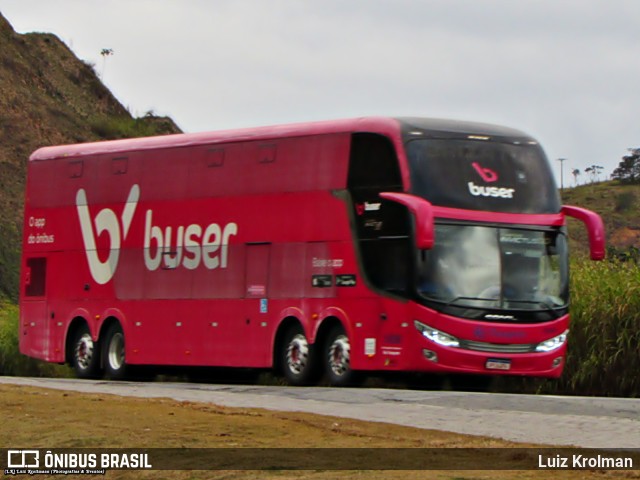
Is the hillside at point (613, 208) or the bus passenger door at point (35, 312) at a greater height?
the hillside at point (613, 208)

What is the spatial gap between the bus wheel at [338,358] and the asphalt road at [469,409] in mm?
2170

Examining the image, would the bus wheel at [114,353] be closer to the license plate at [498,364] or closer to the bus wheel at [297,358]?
the bus wheel at [297,358]

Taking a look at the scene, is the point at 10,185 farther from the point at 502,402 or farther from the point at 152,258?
the point at 502,402

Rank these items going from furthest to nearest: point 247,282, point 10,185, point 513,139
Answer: point 10,185
point 247,282
point 513,139

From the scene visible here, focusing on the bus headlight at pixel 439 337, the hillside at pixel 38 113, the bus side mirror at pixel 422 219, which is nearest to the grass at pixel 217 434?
the bus side mirror at pixel 422 219

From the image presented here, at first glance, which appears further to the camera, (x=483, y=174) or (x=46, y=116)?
(x=46, y=116)

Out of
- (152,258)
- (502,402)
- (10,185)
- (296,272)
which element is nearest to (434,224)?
(296,272)

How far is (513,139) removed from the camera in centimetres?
2428

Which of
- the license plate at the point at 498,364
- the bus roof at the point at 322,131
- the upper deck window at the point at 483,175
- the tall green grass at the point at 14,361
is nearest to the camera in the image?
the license plate at the point at 498,364

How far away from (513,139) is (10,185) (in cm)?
3774

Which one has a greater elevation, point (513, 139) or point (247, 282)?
point (513, 139)

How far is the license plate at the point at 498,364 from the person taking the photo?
75.2 ft

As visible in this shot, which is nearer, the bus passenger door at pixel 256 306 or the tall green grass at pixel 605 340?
the tall green grass at pixel 605 340

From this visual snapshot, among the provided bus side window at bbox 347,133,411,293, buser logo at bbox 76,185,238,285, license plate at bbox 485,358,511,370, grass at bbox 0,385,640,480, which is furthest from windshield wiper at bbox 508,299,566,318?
grass at bbox 0,385,640,480
